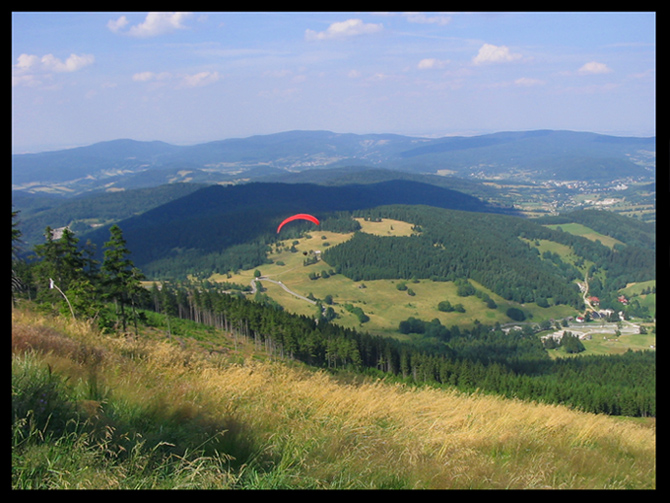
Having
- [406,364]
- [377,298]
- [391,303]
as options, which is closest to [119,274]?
[406,364]

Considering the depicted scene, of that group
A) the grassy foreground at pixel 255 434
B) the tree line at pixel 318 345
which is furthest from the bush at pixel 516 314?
the grassy foreground at pixel 255 434

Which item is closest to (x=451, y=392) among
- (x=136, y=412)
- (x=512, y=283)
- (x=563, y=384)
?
(x=136, y=412)

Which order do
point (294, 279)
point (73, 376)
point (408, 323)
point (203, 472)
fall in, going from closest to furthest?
point (203, 472)
point (73, 376)
point (408, 323)
point (294, 279)

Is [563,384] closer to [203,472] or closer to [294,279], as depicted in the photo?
[203,472]

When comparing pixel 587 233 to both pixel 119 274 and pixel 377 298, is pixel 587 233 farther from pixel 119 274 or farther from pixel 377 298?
pixel 119 274

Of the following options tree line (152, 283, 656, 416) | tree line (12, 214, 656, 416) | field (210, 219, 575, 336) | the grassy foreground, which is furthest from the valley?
the grassy foreground

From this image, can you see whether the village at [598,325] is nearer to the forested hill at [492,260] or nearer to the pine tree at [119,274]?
the forested hill at [492,260]
